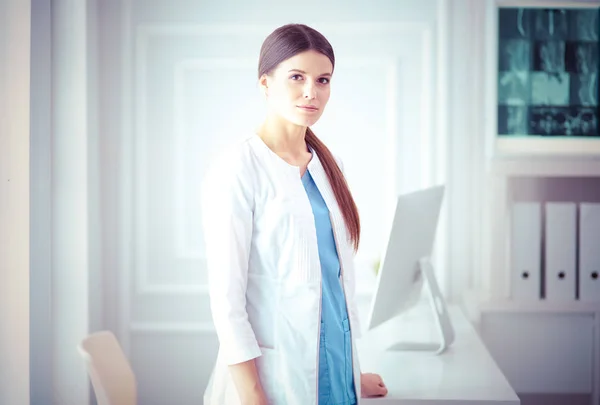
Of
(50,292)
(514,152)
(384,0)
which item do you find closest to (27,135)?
(50,292)

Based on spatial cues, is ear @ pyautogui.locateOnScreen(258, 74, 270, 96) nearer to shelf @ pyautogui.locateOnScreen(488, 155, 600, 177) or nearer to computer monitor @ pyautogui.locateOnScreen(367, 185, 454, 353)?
computer monitor @ pyautogui.locateOnScreen(367, 185, 454, 353)

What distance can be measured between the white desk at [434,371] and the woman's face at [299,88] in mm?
662

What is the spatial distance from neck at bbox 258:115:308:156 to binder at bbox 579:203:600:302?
4.00 ft

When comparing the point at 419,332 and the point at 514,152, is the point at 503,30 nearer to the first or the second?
the point at 514,152

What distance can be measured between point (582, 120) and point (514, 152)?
0.82 ft

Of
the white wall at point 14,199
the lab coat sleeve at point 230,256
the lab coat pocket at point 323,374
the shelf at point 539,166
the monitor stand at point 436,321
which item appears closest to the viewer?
the lab coat sleeve at point 230,256

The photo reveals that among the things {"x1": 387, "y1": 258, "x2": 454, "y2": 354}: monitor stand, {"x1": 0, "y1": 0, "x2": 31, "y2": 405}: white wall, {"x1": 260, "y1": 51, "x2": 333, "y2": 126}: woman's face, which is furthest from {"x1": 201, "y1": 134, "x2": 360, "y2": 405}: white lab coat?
{"x1": 0, "y1": 0, "x2": 31, "y2": 405}: white wall

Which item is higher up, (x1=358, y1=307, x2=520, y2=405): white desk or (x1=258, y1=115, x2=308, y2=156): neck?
(x1=258, y1=115, x2=308, y2=156): neck

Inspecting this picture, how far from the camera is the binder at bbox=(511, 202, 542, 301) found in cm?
226

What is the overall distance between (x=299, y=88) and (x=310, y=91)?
25 mm

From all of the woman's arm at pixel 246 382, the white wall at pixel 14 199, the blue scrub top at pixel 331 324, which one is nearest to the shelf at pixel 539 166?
the blue scrub top at pixel 331 324

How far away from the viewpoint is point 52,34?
7.02ft

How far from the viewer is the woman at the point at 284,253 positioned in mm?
1295

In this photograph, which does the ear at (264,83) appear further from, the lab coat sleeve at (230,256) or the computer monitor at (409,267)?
the computer monitor at (409,267)
